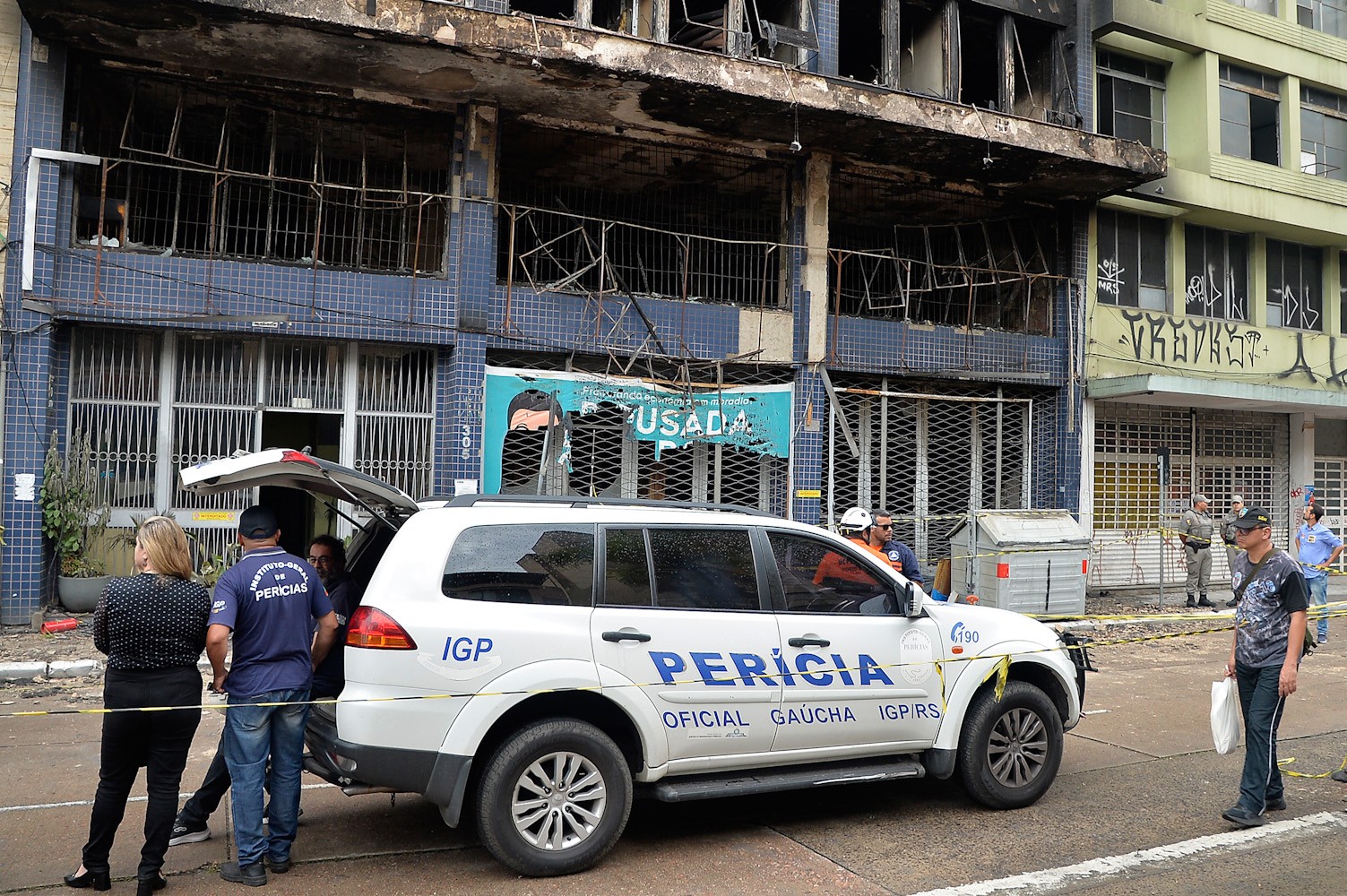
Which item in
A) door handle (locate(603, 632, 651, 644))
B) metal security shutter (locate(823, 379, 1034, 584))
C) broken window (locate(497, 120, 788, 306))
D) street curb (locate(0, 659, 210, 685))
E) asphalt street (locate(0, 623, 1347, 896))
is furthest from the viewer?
metal security shutter (locate(823, 379, 1034, 584))

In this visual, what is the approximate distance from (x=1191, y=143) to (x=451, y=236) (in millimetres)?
12224

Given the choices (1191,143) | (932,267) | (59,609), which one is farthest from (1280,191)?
(59,609)

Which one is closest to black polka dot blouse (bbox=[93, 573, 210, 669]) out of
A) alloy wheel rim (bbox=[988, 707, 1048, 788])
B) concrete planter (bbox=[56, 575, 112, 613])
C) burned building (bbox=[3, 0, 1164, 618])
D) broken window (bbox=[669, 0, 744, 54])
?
alloy wheel rim (bbox=[988, 707, 1048, 788])

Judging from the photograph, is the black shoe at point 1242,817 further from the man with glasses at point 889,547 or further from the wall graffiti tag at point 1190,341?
the wall graffiti tag at point 1190,341

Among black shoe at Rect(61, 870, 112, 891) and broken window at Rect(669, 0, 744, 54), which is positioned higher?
broken window at Rect(669, 0, 744, 54)

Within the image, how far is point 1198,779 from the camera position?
6.46 meters

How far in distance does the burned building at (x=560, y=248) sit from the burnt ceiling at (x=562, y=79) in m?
0.04

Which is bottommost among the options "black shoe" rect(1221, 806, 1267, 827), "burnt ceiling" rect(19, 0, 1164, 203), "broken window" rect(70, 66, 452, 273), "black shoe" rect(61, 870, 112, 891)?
"black shoe" rect(61, 870, 112, 891)

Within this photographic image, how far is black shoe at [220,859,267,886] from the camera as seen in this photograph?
14.9 feet

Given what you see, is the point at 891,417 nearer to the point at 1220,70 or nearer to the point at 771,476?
the point at 771,476

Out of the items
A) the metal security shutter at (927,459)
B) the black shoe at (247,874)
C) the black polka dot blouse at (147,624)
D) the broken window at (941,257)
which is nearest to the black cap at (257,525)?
the black polka dot blouse at (147,624)

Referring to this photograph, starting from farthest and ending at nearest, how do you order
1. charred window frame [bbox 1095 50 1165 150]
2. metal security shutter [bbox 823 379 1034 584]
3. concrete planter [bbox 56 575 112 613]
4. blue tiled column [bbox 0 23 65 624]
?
charred window frame [bbox 1095 50 1165 150]
metal security shutter [bbox 823 379 1034 584]
concrete planter [bbox 56 575 112 613]
blue tiled column [bbox 0 23 65 624]

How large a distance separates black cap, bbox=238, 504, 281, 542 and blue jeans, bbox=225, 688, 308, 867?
715 mm

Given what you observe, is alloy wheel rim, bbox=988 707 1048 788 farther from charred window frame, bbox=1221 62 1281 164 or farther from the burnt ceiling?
charred window frame, bbox=1221 62 1281 164
